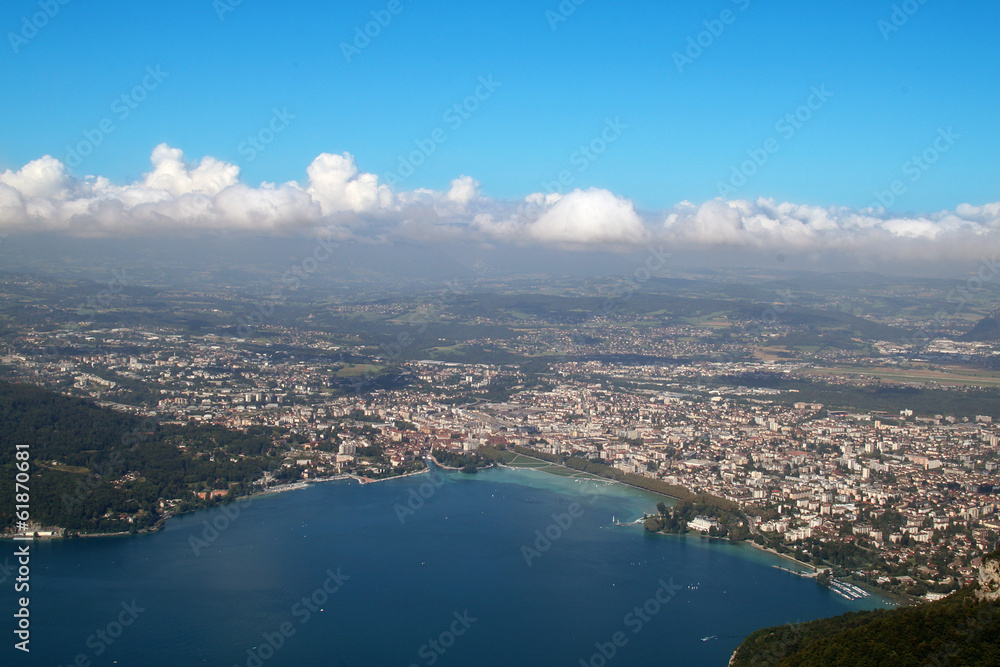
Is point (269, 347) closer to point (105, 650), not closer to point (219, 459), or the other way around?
point (219, 459)

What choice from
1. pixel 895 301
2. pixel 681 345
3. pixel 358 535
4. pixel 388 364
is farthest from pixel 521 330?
pixel 358 535

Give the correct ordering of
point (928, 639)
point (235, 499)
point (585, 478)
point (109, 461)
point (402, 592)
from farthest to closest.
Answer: point (585, 478) → point (109, 461) → point (235, 499) → point (402, 592) → point (928, 639)

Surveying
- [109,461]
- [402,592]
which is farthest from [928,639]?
[109,461]

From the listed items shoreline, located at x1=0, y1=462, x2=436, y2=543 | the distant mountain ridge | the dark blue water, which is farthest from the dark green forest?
the distant mountain ridge

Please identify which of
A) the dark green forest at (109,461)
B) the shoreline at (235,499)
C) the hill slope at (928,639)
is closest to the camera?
the hill slope at (928,639)

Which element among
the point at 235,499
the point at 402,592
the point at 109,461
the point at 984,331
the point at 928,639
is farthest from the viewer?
the point at 984,331

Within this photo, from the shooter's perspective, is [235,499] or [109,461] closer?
[235,499]

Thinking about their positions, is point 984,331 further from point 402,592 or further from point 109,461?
point 109,461

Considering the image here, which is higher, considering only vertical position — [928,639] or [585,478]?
[928,639]

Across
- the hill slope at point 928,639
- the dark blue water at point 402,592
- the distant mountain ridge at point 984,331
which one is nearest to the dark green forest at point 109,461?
the dark blue water at point 402,592

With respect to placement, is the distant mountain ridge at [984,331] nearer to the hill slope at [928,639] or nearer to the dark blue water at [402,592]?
the dark blue water at [402,592]
